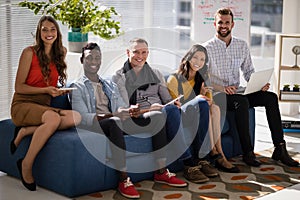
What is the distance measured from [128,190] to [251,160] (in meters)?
1.21

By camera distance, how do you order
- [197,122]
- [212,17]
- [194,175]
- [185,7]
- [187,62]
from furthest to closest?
[185,7] → [212,17] → [187,62] → [197,122] → [194,175]

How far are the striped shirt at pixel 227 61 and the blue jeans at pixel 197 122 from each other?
0.50 metres

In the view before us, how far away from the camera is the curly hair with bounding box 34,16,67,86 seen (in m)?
4.16

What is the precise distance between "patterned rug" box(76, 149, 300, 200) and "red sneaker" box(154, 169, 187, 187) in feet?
0.15

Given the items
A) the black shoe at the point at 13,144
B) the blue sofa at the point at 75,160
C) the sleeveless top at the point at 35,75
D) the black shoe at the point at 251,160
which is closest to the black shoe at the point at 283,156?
the black shoe at the point at 251,160

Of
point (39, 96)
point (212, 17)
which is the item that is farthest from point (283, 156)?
point (212, 17)

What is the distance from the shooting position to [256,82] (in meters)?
4.78

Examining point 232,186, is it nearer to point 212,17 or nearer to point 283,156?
point 283,156

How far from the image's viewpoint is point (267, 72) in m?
4.84

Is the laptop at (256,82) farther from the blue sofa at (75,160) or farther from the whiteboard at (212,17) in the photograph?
the whiteboard at (212,17)

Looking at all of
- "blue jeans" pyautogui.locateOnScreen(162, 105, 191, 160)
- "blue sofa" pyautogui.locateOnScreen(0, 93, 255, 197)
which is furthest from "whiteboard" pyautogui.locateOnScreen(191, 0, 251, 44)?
"blue sofa" pyautogui.locateOnScreen(0, 93, 255, 197)

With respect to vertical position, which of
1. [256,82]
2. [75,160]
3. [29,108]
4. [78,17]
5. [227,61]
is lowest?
[75,160]

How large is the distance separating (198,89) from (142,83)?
465 mm

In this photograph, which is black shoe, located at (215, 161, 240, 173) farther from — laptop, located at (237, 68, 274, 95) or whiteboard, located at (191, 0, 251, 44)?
whiteboard, located at (191, 0, 251, 44)
